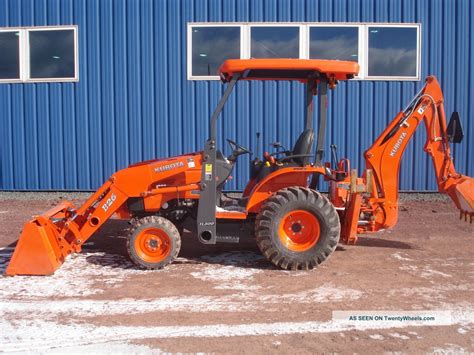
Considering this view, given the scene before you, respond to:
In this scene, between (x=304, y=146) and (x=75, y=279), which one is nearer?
(x=75, y=279)

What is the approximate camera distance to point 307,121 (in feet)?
19.7

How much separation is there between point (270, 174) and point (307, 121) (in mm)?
935

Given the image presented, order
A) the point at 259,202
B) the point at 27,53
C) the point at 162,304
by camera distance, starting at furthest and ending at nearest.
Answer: the point at 27,53 → the point at 259,202 → the point at 162,304

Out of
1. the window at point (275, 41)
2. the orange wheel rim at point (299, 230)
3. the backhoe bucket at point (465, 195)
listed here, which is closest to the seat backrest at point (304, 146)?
the orange wheel rim at point (299, 230)

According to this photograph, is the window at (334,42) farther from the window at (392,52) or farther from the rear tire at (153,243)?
the rear tire at (153,243)

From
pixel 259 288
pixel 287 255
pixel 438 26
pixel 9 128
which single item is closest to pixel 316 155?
pixel 287 255

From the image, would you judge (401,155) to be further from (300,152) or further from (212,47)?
(212,47)

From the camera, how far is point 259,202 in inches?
219

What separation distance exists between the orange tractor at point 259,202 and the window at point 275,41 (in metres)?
3.78

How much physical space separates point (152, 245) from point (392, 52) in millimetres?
6569

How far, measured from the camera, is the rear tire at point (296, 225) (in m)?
5.29

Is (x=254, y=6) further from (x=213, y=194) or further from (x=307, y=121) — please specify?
(x=213, y=194)

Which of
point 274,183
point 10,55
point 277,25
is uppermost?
point 277,25

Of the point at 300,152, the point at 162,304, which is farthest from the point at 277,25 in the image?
the point at 162,304
